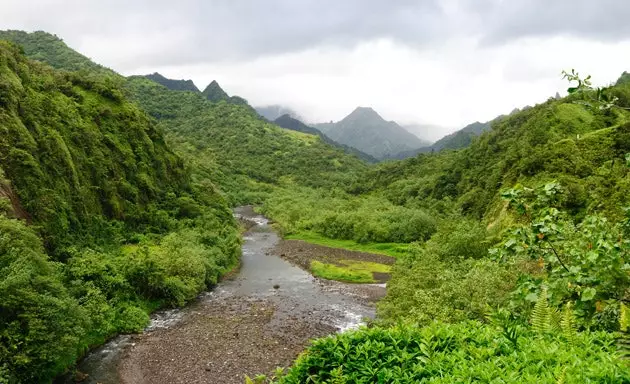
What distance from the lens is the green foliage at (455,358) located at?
19.5 feet

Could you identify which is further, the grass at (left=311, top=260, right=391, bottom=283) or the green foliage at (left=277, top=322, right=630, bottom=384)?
the grass at (left=311, top=260, right=391, bottom=283)

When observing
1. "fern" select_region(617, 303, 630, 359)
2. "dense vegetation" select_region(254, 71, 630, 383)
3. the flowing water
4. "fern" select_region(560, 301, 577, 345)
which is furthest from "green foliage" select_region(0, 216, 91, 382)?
"fern" select_region(617, 303, 630, 359)

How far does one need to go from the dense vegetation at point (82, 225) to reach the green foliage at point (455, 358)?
71.2 ft

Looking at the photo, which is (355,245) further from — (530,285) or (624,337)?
(624,337)

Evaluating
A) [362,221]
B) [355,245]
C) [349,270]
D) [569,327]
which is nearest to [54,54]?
[362,221]

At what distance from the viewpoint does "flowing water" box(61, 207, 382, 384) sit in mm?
29656

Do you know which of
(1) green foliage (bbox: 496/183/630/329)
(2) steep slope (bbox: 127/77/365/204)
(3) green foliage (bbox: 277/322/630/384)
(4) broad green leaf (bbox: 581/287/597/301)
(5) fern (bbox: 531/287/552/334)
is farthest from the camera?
(2) steep slope (bbox: 127/77/365/204)

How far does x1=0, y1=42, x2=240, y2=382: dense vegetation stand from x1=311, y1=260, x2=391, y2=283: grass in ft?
38.3

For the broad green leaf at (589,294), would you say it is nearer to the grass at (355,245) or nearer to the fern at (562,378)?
the fern at (562,378)

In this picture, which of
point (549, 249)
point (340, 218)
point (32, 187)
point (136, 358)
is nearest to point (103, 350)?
point (136, 358)

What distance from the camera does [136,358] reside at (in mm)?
30172

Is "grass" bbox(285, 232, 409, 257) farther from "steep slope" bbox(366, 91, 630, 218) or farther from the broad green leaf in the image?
the broad green leaf

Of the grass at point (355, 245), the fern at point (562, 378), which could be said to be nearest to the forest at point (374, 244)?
the fern at point (562, 378)

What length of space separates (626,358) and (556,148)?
4215cm
